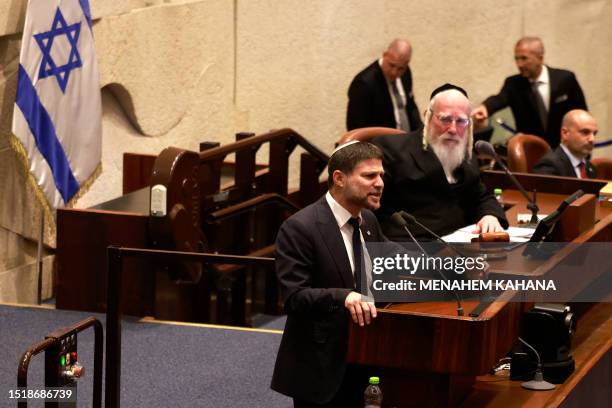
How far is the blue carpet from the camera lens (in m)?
5.83

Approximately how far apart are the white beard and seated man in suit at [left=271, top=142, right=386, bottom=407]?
1.27 meters

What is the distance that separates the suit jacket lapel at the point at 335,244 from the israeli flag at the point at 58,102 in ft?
10.8

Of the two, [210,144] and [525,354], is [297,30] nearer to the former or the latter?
[210,144]

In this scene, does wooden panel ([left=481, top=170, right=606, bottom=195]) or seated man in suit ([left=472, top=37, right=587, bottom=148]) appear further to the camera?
seated man in suit ([left=472, top=37, right=587, bottom=148])

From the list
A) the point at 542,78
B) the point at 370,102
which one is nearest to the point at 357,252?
the point at 370,102

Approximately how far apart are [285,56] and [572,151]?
399 cm

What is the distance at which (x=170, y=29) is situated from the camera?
9.42 metres

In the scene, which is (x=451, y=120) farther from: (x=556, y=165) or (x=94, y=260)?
(x=94, y=260)

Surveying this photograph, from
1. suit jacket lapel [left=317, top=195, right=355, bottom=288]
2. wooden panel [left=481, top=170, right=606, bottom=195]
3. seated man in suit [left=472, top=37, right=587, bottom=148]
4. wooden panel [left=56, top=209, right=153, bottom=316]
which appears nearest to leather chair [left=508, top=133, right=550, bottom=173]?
wooden panel [left=481, top=170, right=606, bottom=195]

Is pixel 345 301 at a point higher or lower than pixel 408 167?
lower

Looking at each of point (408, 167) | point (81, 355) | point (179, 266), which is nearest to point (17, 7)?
point (179, 266)

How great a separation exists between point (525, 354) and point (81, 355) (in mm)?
2567

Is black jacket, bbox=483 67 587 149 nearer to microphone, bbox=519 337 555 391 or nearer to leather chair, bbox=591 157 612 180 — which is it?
leather chair, bbox=591 157 612 180

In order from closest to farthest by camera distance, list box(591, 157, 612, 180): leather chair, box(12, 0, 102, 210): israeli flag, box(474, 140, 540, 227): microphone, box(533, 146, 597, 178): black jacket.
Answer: box(474, 140, 540, 227): microphone → box(12, 0, 102, 210): israeli flag → box(533, 146, 597, 178): black jacket → box(591, 157, 612, 180): leather chair
